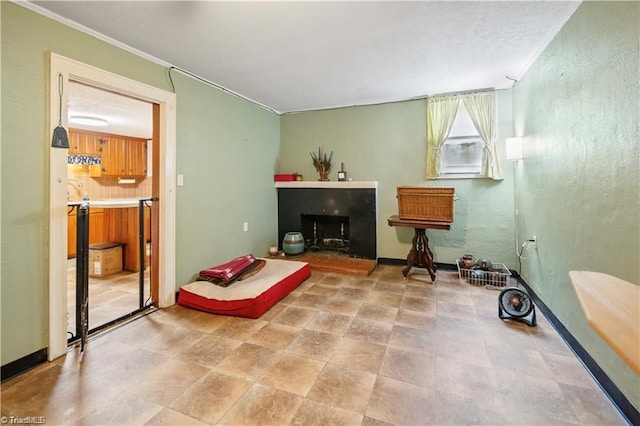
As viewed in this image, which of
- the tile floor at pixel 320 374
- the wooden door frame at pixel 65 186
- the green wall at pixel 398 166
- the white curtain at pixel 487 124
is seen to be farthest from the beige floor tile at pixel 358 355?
the white curtain at pixel 487 124

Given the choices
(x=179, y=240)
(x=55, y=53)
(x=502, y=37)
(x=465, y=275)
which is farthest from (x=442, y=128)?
(x=55, y=53)

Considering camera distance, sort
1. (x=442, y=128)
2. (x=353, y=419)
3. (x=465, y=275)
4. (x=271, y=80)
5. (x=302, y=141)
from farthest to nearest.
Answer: (x=302, y=141) < (x=442, y=128) < (x=465, y=275) < (x=271, y=80) < (x=353, y=419)

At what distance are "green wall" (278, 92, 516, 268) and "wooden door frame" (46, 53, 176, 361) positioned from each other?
226 cm

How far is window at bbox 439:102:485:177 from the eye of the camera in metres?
3.78

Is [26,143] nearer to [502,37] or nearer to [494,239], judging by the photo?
[502,37]

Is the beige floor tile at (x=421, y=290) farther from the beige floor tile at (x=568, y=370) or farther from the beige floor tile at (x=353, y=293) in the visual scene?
the beige floor tile at (x=568, y=370)

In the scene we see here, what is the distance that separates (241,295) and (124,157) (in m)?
4.84

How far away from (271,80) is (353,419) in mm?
3239

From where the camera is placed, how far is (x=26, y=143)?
181cm

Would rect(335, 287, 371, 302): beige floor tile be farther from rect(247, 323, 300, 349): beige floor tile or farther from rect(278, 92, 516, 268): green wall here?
rect(278, 92, 516, 268): green wall

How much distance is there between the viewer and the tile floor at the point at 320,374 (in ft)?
4.69

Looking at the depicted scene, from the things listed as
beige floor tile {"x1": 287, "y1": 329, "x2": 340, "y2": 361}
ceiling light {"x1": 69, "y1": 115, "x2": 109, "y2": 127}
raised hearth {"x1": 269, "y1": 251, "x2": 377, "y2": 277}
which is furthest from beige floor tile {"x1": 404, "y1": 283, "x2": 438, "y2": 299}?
ceiling light {"x1": 69, "y1": 115, "x2": 109, "y2": 127}

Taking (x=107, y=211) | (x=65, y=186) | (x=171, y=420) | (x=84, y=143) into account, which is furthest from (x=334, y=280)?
(x=84, y=143)

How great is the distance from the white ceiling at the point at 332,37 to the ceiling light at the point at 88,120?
247 centimetres
